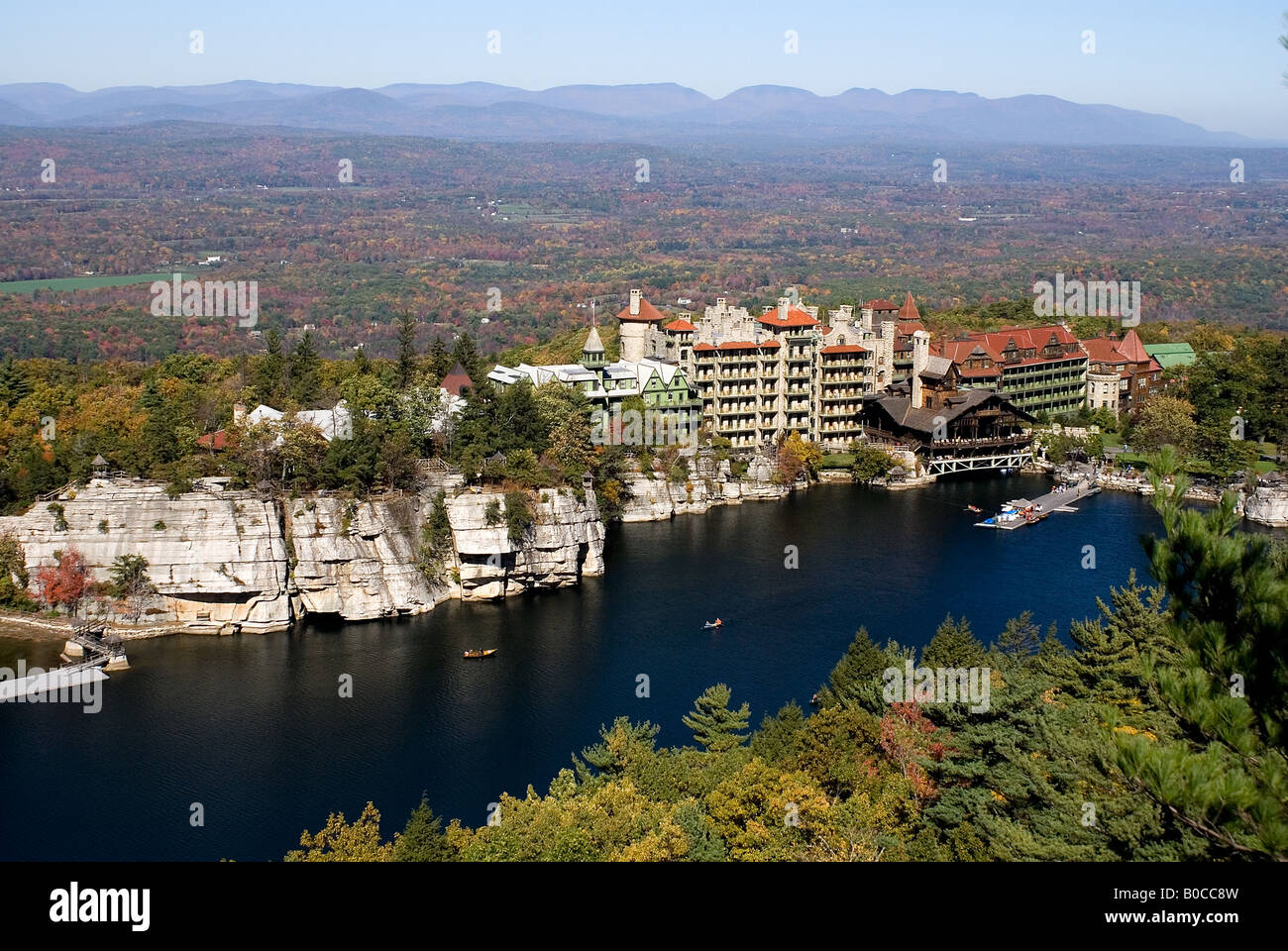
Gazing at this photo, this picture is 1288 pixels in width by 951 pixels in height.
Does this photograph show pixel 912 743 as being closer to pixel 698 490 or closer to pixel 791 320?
pixel 698 490

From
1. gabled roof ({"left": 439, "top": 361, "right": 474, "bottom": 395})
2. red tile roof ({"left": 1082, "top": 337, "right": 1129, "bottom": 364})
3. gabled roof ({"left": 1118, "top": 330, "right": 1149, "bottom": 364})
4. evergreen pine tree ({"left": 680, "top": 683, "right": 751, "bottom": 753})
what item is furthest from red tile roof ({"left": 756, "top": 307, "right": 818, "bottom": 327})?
evergreen pine tree ({"left": 680, "top": 683, "right": 751, "bottom": 753})

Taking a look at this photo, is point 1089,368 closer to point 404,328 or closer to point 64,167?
point 404,328

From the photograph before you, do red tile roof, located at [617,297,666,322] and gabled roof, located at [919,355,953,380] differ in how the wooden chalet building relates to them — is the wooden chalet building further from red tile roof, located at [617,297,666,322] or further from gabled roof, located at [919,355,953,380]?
red tile roof, located at [617,297,666,322]

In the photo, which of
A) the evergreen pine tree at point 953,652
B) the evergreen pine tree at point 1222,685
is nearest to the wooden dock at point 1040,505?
the evergreen pine tree at point 953,652

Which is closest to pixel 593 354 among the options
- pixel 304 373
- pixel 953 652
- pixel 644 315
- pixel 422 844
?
pixel 644 315

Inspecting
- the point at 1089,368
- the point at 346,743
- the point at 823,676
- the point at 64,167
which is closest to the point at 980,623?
the point at 823,676
